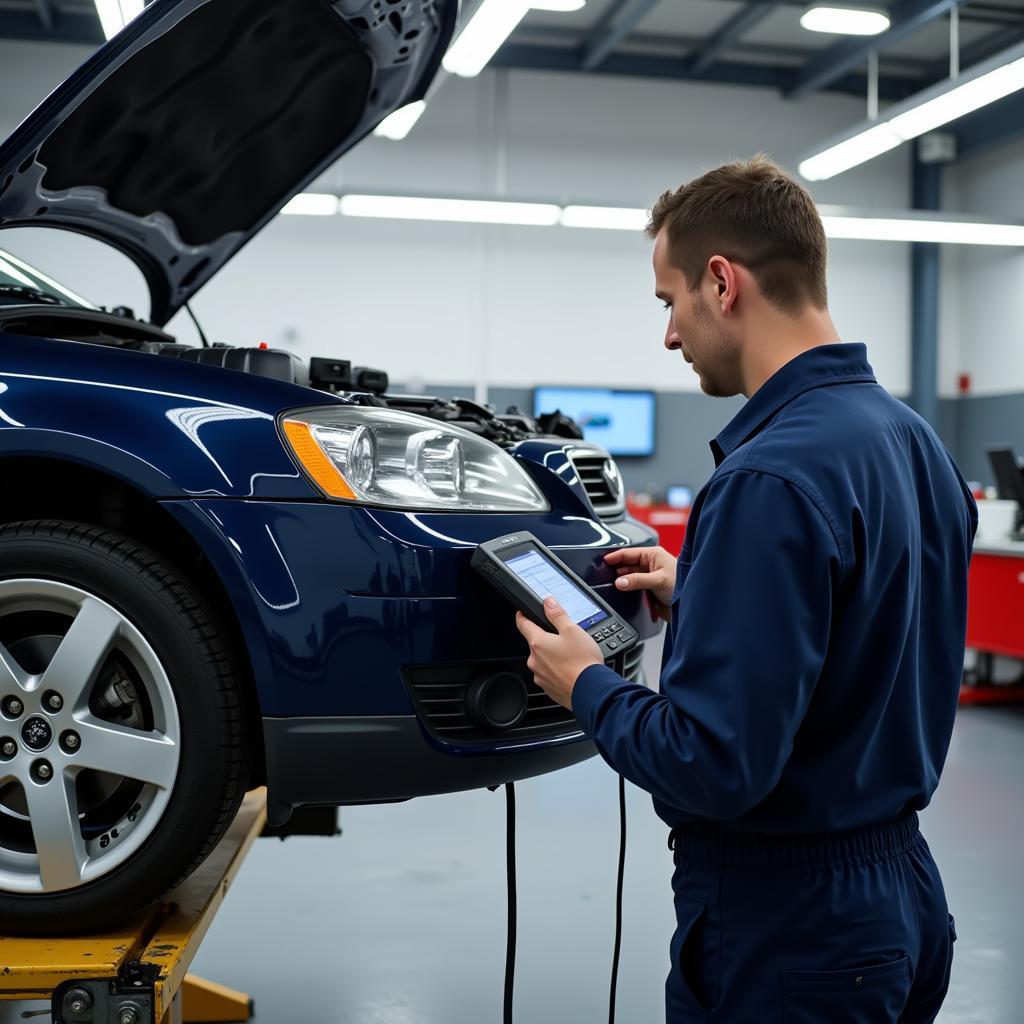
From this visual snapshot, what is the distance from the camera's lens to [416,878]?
282 centimetres

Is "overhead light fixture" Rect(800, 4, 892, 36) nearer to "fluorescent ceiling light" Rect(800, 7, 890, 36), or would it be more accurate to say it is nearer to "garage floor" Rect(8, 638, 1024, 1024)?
"fluorescent ceiling light" Rect(800, 7, 890, 36)

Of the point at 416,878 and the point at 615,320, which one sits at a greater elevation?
the point at 615,320

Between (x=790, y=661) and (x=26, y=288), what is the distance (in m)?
1.65

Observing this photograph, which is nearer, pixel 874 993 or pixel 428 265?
pixel 874 993

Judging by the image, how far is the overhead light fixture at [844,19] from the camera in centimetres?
834

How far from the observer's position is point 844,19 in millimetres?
8492

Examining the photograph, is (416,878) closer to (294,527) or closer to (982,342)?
(294,527)

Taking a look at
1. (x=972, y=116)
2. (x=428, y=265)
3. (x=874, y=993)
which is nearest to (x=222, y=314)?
(x=428, y=265)

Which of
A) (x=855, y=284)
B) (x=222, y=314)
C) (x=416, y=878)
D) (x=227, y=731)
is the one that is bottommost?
(x=416, y=878)

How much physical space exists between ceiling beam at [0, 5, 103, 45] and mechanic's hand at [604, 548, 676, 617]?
10.2m

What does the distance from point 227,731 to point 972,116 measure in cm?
1228

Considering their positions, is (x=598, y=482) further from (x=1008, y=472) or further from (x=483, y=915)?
(x=1008, y=472)

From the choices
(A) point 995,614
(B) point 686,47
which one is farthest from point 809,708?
(B) point 686,47

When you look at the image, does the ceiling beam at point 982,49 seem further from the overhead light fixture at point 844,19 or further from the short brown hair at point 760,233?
the short brown hair at point 760,233
